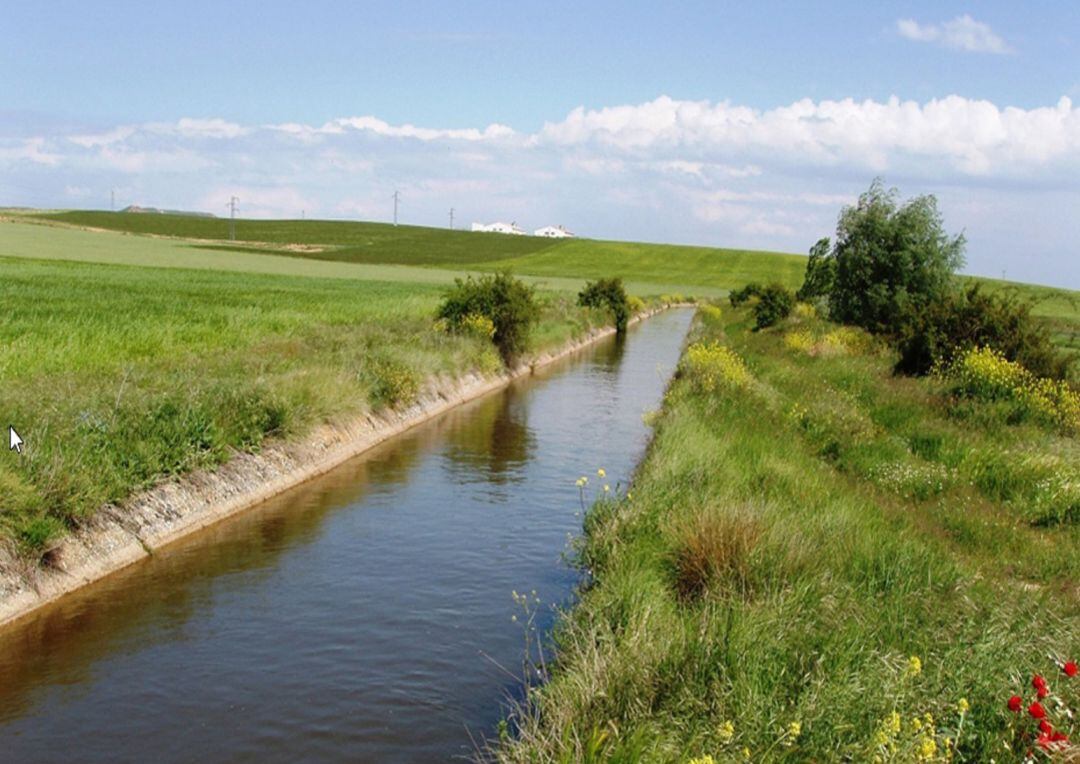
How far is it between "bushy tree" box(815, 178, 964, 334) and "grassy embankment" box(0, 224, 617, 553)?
12.4 m

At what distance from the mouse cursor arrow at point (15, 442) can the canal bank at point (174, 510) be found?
111 cm

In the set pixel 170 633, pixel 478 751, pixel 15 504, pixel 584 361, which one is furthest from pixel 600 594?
pixel 584 361

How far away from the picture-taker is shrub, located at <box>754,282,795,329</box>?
4506 cm

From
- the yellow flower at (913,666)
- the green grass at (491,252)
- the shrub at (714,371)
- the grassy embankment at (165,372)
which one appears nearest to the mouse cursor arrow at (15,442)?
the grassy embankment at (165,372)

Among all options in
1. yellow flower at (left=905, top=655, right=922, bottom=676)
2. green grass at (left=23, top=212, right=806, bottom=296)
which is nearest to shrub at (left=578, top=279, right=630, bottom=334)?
green grass at (left=23, top=212, right=806, bottom=296)

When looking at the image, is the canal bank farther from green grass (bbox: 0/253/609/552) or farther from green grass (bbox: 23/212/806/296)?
green grass (bbox: 23/212/806/296)

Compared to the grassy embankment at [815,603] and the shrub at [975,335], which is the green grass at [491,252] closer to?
Answer: the shrub at [975,335]

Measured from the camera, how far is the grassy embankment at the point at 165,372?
1107cm

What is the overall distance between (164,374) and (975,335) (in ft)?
63.1

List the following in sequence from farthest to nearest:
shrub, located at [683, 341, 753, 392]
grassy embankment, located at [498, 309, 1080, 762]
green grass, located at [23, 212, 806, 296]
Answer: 1. green grass, located at [23, 212, 806, 296]
2. shrub, located at [683, 341, 753, 392]
3. grassy embankment, located at [498, 309, 1080, 762]

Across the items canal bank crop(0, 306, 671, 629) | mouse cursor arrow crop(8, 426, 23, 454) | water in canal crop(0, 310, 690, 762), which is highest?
mouse cursor arrow crop(8, 426, 23, 454)

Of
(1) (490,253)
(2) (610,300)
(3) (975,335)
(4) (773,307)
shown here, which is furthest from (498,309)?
(1) (490,253)

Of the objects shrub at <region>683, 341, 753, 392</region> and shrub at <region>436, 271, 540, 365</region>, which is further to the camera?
shrub at <region>436, 271, 540, 365</region>

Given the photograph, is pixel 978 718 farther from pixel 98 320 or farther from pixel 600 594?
pixel 98 320
